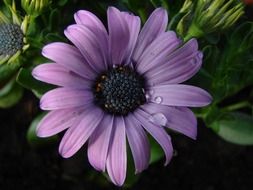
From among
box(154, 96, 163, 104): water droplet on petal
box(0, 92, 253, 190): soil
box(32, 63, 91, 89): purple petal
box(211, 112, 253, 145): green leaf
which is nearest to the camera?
box(32, 63, 91, 89): purple petal

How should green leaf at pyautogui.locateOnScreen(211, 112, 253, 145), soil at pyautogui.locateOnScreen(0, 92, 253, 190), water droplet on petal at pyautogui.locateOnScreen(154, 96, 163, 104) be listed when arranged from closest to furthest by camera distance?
water droplet on petal at pyautogui.locateOnScreen(154, 96, 163, 104) → green leaf at pyautogui.locateOnScreen(211, 112, 253, 145) → soil at pyautogui.locateOnScreen(0, 92, 253, 190)

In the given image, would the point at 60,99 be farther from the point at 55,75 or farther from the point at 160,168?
the point at 160,168

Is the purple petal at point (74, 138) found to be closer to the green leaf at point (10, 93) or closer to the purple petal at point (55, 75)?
the purple petal at point (55, 75)

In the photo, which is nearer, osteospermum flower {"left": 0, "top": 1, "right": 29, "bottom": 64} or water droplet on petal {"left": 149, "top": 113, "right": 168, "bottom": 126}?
water droplet on petal {"left": 149, "top": 113, "right": 168, "bottom": 126}

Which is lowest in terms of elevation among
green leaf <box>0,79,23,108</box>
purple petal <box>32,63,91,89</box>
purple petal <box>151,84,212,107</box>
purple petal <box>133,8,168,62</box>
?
green leaf <box>0,79,23,108</box>

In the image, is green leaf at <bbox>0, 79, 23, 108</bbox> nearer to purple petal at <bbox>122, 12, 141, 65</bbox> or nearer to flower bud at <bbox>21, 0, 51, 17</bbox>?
flower bud at <bbox>21, 0, 51, 17</bbox>

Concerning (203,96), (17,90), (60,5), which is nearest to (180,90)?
(203,96)

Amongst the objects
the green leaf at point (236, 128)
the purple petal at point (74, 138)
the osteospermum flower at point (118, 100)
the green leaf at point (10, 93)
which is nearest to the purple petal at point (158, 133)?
the osteospermum flower at point (118, 100)

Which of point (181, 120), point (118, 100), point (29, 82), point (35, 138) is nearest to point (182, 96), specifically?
point (181, 120)

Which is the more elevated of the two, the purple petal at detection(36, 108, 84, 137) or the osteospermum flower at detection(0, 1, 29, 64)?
the osteospermum flower at detection(0, 1, 29, 64)

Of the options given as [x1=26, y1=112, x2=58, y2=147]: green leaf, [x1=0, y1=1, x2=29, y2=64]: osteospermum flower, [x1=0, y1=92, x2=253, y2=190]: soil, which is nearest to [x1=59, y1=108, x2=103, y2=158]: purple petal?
[x1=0, y1=1, x2=29, y2=64]: osteospermum flower
